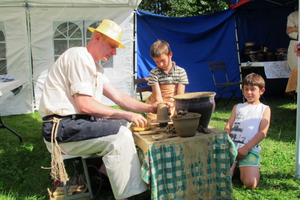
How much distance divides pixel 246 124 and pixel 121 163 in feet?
4.67

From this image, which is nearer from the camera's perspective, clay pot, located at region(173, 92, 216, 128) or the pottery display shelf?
clay pot, located at region(173, 92, 216, 128)

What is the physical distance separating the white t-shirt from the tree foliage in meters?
9.98

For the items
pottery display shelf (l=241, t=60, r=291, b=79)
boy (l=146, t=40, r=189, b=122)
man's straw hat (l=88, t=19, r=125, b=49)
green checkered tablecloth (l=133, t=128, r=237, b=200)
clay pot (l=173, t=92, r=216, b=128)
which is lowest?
green checkered tablecloth (l=133, t=128, r=237, b=200)

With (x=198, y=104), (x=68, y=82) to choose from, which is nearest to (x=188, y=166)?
(x=198, y=104)

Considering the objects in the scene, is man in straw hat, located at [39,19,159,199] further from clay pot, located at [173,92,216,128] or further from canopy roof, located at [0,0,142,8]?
canopy roof, located at [0,0,142,8]

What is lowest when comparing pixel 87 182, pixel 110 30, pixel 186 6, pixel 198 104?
pixel 87 182

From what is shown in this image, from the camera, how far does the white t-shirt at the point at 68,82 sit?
236cm

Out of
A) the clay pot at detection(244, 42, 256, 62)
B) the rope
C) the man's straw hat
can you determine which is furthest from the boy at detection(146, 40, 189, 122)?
the clay pot at detection(244, 42, 256, 62)

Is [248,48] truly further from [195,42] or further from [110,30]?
[110,30]

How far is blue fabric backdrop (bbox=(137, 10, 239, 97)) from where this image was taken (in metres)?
7.04

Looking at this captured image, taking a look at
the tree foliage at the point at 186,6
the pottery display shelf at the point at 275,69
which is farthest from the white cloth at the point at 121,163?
the tree foliage at the point at 186,6

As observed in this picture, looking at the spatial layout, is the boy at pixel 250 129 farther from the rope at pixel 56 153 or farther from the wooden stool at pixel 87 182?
the rope at pixel 56 153

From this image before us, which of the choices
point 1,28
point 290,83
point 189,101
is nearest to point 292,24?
point 290,83

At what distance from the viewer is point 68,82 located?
2.42 m
